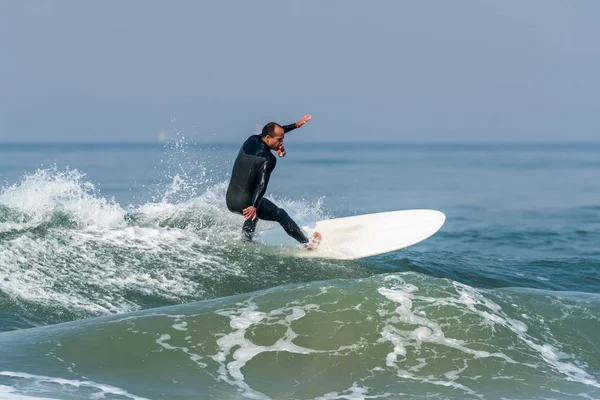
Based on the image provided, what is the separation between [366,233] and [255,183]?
6.68 feet

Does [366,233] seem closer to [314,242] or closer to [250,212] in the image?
[314,242]

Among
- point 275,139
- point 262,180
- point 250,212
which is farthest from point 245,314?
point 275,139

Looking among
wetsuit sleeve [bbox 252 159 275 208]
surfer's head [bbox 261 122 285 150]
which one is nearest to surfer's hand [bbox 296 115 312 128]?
surfer's head [bbox 261 122 285 150]

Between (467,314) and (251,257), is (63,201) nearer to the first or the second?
(251,257)

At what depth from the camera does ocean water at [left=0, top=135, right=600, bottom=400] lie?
6.05 m

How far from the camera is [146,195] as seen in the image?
23.8 meters

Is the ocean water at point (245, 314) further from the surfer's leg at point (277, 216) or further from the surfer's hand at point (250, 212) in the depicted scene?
the surfer's hand at point (250, 212)

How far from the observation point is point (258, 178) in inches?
400

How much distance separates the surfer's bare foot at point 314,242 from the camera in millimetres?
10789

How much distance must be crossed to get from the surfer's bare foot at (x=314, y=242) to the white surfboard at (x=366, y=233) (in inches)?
2.1

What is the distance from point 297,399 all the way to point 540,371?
2208 mm

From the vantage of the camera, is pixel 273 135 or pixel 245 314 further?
pixel 273 135

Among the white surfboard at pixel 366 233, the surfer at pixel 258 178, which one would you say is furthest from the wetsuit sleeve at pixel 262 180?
the white surfboard at pixel 366 233

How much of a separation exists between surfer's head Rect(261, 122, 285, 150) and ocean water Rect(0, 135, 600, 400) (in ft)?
4.98
